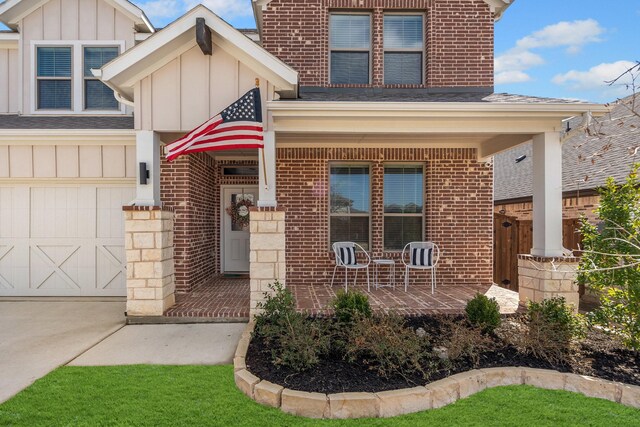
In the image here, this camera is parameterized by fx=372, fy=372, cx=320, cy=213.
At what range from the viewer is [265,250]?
17.2ft

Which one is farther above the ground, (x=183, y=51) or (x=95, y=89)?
(x=95, y=89)

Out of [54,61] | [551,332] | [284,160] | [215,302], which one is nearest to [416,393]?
[551,332]

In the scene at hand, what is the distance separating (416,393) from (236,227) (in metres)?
6.22

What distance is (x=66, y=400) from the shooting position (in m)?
3.22

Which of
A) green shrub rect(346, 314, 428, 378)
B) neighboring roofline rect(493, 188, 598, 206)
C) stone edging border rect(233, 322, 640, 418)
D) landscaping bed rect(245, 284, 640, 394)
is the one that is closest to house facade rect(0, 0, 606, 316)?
neighboring roofline rect(493, 188, 598, 206)

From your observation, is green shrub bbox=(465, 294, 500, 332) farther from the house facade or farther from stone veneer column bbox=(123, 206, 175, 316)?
stone veneer column bbox=(123, 206, 175, 316)

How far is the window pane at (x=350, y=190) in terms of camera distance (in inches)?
305

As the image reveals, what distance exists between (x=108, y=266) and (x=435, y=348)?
6.02m

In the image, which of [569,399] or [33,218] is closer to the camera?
[569,399]

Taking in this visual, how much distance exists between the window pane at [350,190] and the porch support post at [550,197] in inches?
125

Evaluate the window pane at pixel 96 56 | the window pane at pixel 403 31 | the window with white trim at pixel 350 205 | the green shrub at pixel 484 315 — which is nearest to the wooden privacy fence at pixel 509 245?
the window with white trim at pixel 350 205

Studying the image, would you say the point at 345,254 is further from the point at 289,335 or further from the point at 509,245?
the point at 509,245

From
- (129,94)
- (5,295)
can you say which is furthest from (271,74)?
(5,295)

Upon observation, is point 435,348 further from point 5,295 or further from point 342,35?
point 5,295
